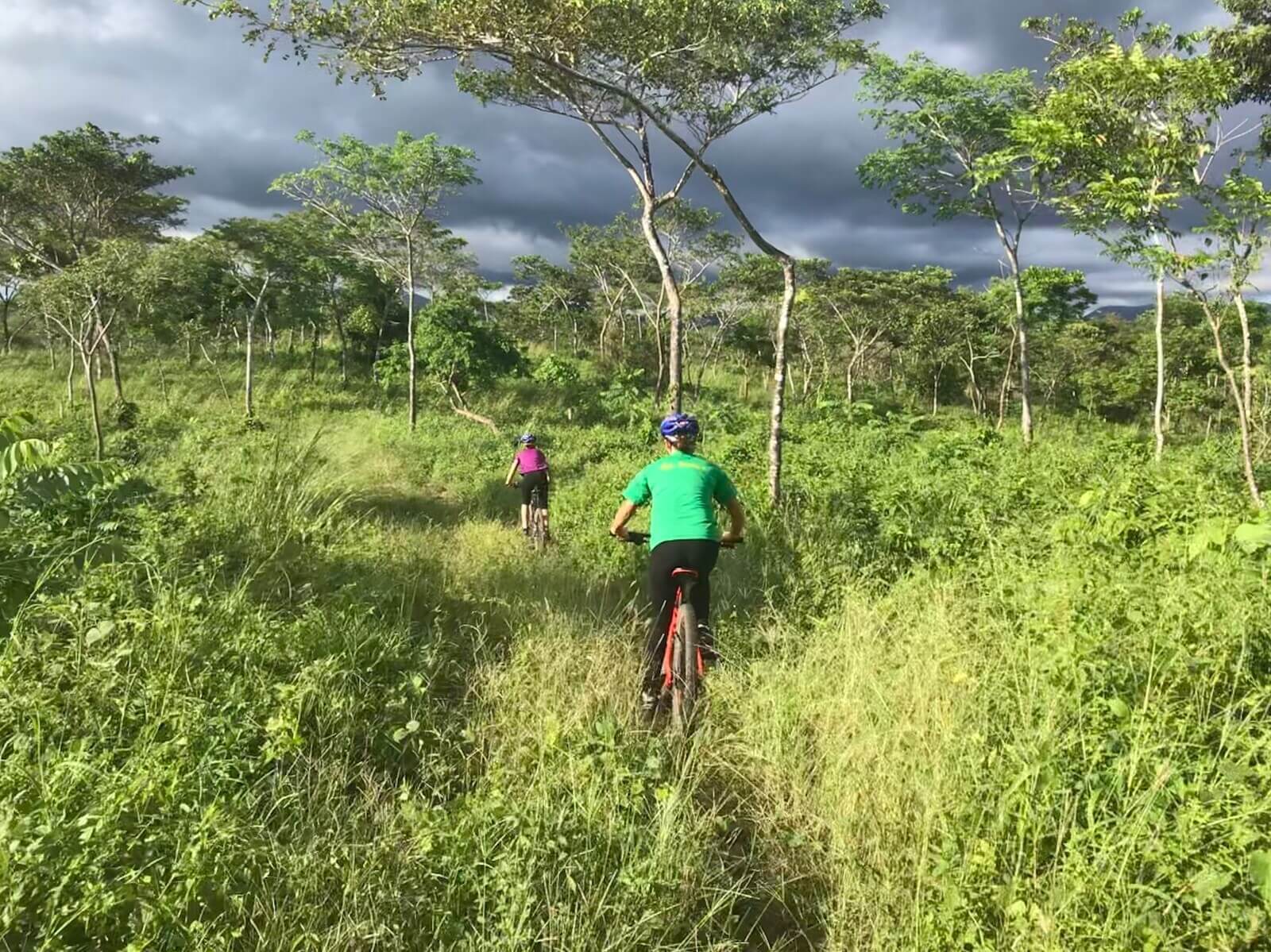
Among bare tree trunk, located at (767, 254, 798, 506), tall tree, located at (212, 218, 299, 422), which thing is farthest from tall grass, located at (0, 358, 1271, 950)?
tall tree, located at (212, 218, 299, 422)

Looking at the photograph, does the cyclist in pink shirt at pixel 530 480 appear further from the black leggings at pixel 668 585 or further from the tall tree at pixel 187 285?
the tall tree at pixel 187 285

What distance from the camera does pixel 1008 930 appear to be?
80.4 inches

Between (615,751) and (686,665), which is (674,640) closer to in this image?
(686,665)

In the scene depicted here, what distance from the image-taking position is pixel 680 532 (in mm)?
4016

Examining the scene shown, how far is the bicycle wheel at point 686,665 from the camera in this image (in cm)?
376

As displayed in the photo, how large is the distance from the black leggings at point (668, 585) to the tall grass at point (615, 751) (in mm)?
236

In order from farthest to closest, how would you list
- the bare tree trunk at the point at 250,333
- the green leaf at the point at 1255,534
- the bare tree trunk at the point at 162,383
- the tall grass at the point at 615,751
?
the bare tree trunk at the point at 162,383
the bare tree trunk at the point at 250,333
the green leaf at the point at 1255,534
the tall grass at the point at 615,751

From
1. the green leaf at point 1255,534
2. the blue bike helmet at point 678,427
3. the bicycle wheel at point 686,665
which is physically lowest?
the bicycle wheel at point 686,665

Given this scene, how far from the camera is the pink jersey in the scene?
29.3 ft

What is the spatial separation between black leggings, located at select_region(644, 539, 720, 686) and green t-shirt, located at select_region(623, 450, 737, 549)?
56 millimetres

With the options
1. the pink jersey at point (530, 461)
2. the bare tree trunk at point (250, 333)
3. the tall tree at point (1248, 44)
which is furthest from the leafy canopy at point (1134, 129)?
the bare tree trunk at point (250, 333)

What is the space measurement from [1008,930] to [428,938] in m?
1.84

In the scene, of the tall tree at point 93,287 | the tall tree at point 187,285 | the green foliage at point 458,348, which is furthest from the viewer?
the green foliage at point 458,348

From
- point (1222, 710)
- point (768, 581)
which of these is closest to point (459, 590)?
point (768, 581)
